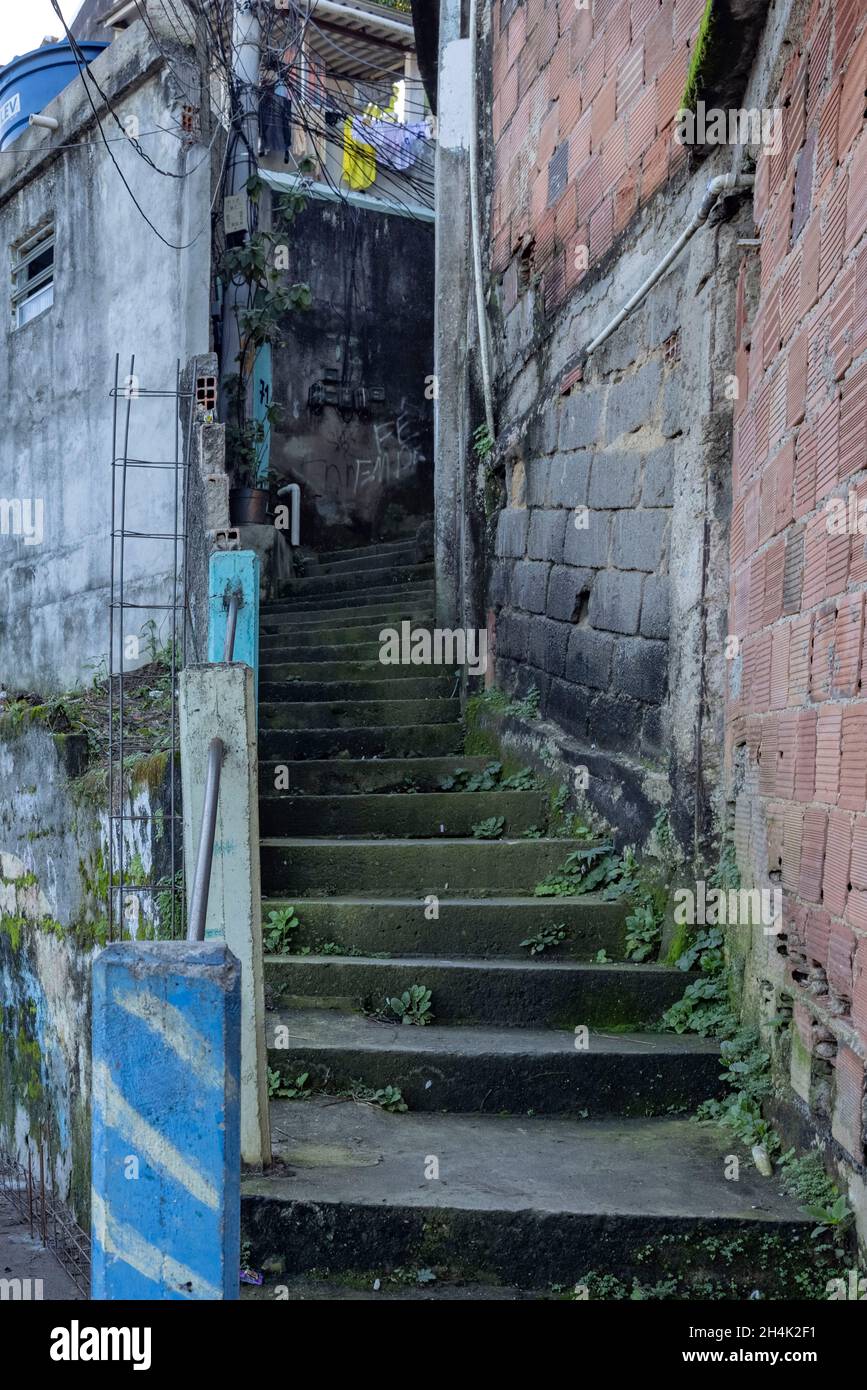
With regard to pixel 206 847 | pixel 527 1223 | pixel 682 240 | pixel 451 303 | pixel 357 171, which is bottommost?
pixel 527 1223

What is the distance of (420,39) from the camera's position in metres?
9.66

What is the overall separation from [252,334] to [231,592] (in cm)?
443

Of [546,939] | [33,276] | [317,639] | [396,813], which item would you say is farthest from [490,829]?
[33,276]

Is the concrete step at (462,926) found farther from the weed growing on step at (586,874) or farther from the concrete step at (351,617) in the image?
the concrete step at (351,617)

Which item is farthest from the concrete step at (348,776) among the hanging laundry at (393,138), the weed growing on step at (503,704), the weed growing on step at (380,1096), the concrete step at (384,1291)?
the hanging laundry at (393,138)

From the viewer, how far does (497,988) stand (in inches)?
170

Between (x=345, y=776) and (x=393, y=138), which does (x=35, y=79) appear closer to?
(x=393, y=138)

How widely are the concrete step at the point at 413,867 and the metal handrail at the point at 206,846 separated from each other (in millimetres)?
1662

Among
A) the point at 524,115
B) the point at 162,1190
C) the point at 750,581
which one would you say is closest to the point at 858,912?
the point at 750,581

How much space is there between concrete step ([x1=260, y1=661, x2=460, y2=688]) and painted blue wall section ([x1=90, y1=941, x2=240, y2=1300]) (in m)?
4.54

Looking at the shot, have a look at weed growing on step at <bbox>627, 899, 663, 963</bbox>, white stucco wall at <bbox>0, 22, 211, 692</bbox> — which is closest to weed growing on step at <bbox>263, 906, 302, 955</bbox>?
weed growing on step at <bbox>627, 899, 663, 963</bbox>

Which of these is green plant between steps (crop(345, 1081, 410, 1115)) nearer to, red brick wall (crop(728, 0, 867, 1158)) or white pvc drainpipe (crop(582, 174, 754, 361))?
red brick wall (crop(728, 0, 867, 1158))

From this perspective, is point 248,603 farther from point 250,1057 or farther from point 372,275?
point 372,275

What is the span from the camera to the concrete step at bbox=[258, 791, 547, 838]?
5.49 metres
